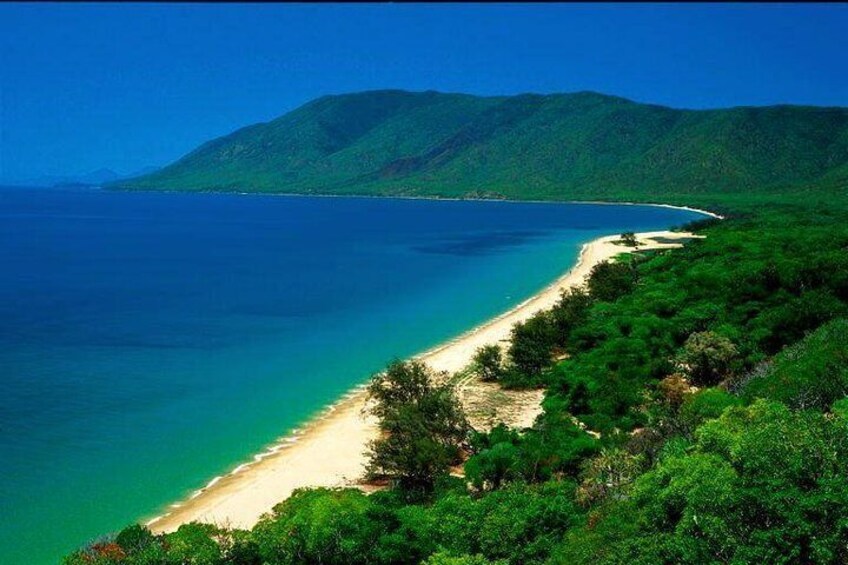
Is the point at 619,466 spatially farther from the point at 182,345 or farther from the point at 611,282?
the point at 611,282

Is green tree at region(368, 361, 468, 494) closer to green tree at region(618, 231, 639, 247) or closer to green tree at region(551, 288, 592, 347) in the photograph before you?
green tree at region(551, 288, 592, 347)

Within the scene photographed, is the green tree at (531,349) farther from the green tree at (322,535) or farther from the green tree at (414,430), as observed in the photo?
the green tree at (322,535)

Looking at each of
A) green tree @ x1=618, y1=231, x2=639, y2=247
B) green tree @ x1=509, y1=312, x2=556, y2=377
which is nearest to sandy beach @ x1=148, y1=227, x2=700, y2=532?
green tree @ x1=509, y1=312, x2=556, y2=377

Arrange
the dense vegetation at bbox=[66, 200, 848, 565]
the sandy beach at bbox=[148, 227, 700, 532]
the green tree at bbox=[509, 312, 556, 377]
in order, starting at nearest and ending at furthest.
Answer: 1. the dense vegetation at bbox=[66, 200, 848, 565]
2. the sandy beach at bbox=[148, 227, 700, 532]
3. the green tree at bbox=[509, 312, 556, 377]

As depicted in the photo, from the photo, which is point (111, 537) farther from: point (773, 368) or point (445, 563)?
point (773, 368)

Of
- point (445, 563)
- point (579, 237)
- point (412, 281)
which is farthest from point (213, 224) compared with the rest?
point (445, 563)

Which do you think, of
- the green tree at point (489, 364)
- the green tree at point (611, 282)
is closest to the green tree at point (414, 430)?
the green tree at point (489, 364)
